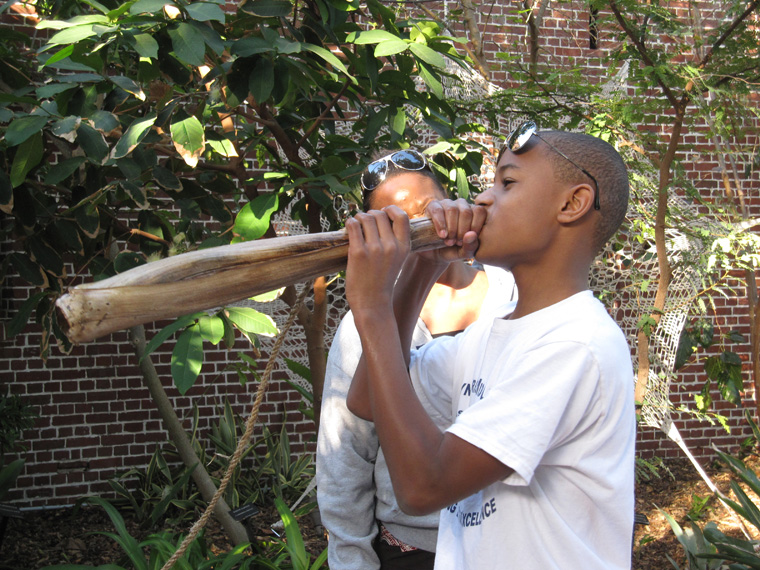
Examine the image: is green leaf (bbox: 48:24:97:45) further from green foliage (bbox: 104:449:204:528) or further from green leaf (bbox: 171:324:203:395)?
green foliage (bbox: 104:449:204:528)

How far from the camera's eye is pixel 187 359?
212 cm

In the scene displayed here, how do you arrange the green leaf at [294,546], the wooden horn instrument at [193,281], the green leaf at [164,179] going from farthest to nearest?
the green leaf at [294,546] → the green leaf at [164,179] → the wooden horn instrument at [193,281]

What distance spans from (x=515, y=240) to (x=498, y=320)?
0.15 meters

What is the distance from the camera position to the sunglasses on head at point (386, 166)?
188cm

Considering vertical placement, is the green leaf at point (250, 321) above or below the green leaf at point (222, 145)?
below

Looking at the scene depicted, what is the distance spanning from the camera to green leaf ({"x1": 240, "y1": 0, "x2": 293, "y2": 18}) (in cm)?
240

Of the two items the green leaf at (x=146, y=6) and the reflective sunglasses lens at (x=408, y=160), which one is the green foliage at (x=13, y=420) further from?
the reflective sunglasses lens at (x=408, y=160)

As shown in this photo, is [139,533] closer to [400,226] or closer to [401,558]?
[401,558]

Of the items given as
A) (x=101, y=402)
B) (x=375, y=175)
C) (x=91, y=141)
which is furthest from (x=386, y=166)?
(x=101, y=402)

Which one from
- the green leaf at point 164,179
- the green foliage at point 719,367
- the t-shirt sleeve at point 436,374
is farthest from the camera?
the green foliage at point 719,367

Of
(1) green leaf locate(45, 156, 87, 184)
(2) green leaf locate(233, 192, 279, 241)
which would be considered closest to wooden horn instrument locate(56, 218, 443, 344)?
(2) green leaf locate(233, 192, 279, 241)

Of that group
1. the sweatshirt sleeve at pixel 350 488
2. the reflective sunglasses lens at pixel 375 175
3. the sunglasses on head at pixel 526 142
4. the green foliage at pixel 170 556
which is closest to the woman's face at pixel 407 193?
the reflective sunglasses lens at pixel 375 175

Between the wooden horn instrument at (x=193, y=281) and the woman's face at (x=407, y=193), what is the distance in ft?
2.40

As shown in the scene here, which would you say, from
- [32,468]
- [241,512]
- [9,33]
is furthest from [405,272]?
[32,468]
